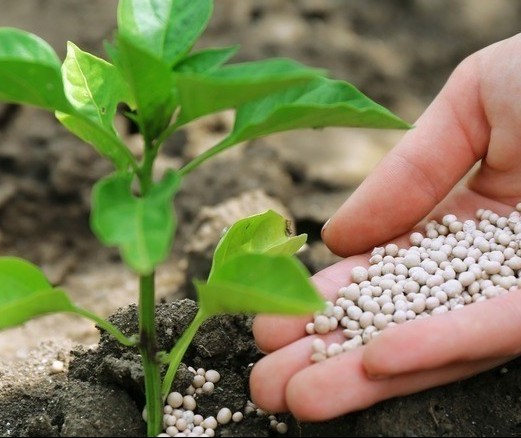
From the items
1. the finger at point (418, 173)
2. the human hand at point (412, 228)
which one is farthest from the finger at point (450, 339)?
the finger at point (418, 173)

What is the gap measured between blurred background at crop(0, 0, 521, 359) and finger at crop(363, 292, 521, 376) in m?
0.92

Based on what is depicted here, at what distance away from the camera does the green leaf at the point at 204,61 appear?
1.11 metres

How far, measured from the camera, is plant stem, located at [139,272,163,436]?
3.74 ft

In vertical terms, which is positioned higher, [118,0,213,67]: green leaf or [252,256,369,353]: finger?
[118,0,213,67]: green leaf

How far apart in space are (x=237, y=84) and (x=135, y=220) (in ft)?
0.65

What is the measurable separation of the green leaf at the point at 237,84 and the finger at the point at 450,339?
41cm

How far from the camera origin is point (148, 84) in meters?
1.06

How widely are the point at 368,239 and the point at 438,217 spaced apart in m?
0.18

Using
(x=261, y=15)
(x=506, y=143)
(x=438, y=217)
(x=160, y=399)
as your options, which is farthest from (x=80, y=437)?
(x=261, y=15)

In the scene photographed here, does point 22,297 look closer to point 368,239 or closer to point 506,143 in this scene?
point 368,239

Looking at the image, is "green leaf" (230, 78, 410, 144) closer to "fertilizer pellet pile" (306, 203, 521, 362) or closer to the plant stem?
the plant stem

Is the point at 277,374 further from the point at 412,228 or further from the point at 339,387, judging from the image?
the point at 412,228

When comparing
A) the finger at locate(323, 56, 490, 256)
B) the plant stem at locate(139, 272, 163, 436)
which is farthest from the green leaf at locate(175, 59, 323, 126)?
the finger at locate(323, 56, 490, 256)

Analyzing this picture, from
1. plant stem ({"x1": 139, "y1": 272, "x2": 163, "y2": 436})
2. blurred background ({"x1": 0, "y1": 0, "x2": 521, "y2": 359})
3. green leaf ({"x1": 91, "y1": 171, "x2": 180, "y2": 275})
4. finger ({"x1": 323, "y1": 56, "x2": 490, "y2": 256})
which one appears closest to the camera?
green leaf ({"x1": 91, "y1": 171, "x2": 180, "y2": 275})
